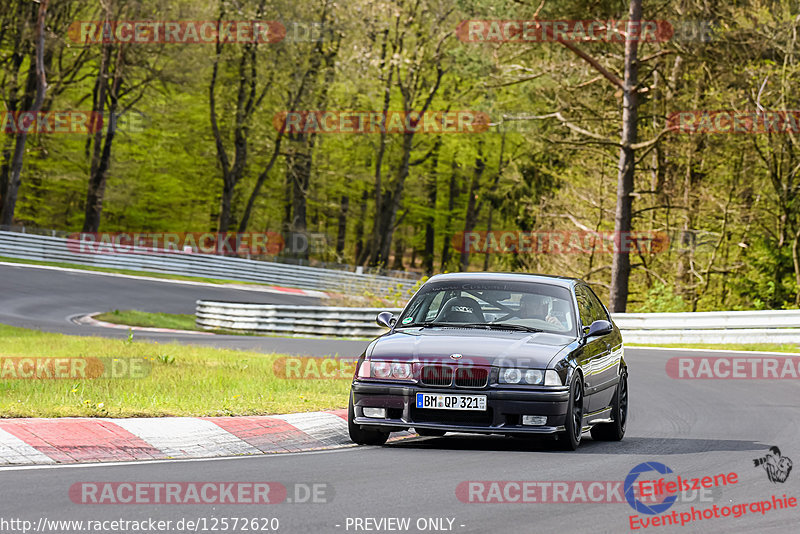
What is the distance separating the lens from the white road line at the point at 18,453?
8.02m

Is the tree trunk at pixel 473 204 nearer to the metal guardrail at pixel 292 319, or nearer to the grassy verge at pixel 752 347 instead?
the metal guardrail at pixel 292 319

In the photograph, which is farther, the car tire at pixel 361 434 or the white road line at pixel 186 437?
the car tire at pixel 361 434

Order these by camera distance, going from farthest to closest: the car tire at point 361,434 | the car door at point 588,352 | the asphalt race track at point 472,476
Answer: the car door at point 588,352, the car tire at point 361,434, the asphalt race track at point 472,476

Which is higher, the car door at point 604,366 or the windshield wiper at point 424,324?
the windshield wiper at point 424,324

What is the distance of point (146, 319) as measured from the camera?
31.3 metres

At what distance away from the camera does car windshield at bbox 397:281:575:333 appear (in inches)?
408

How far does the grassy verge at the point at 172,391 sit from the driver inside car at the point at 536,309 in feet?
8.15

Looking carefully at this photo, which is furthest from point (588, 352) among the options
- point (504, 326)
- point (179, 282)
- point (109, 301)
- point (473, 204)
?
point (473, 204)

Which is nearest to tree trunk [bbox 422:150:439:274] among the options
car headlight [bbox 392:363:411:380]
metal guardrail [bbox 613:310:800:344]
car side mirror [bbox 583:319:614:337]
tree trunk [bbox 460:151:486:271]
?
tree trunk [bbox 460:151:486:271]

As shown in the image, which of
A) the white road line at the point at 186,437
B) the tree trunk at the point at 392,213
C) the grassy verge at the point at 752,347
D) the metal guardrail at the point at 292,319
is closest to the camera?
the white road line at the point at 186,437

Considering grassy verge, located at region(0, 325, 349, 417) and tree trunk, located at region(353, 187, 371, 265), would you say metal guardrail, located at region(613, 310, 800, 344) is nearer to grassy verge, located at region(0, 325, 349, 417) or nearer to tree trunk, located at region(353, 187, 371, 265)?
grassy verge, located at region(0, 325, 349, 417)

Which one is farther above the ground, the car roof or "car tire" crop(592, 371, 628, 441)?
the car roof

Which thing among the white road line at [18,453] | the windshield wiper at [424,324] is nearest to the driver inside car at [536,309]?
the windshield wiper at [424,324]

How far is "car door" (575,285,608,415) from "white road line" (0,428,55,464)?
453 centimetres
